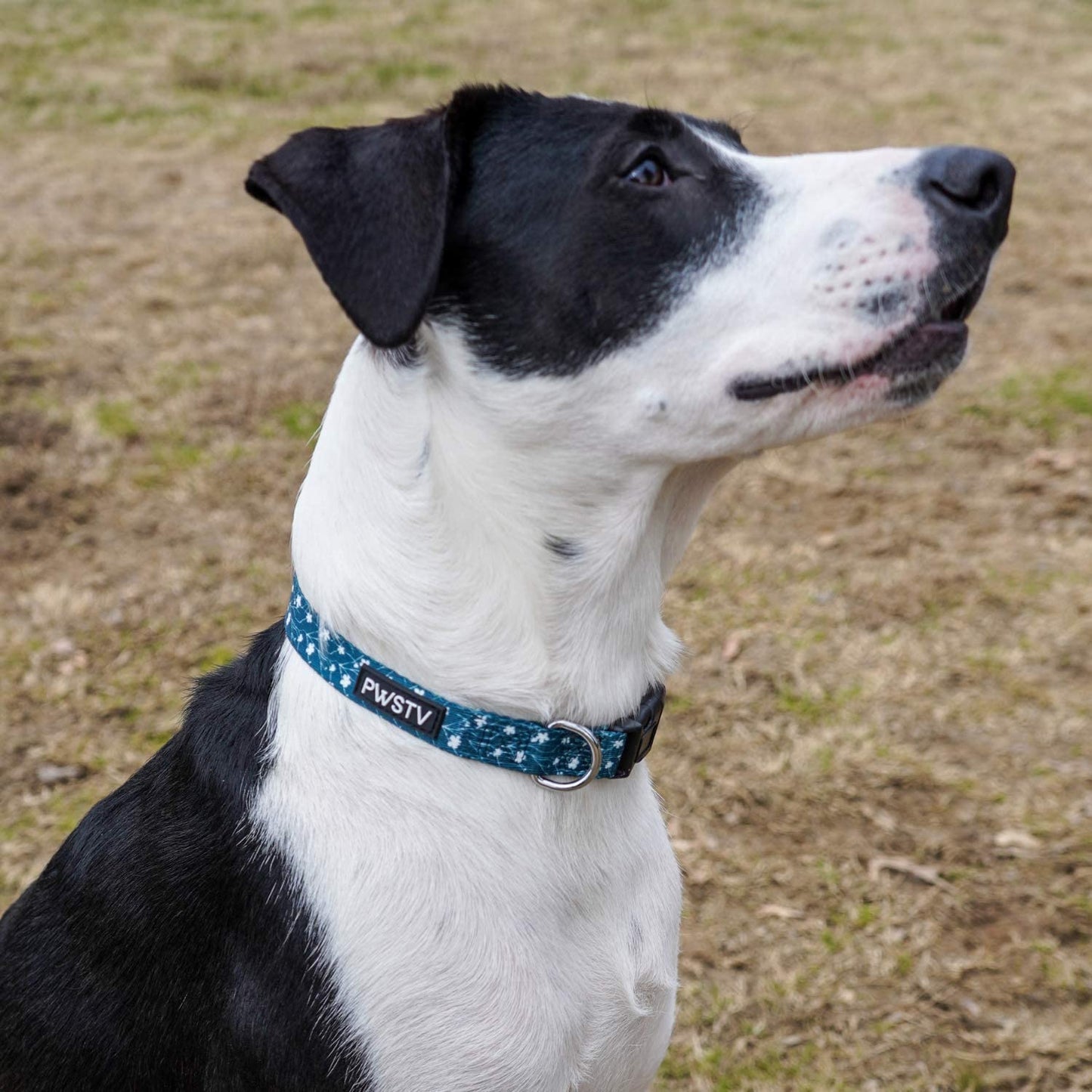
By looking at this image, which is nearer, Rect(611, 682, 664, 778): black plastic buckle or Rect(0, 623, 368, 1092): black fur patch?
Rect(0, 623, 368, 1092): black fur patch

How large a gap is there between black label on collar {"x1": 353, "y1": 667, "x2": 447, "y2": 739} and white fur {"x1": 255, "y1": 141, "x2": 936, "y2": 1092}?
1.2 inches

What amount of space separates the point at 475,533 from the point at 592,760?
401 mm

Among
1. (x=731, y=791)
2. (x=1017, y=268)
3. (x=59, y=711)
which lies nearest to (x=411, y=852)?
(x=731, y=791)

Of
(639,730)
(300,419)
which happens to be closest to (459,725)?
(639,730)

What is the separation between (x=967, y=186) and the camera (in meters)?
1.91

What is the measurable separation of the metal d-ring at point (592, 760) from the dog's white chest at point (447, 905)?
3 centimetres

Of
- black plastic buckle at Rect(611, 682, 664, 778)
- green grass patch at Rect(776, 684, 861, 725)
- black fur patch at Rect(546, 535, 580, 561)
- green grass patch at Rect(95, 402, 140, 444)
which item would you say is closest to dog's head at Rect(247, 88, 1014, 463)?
black fur patch at Rect(546, 535, 580, 561)

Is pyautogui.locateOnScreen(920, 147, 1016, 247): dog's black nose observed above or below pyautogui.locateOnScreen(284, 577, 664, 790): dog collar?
above

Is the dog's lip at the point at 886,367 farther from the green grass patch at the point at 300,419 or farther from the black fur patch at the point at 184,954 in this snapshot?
the green grass patch at the point at 300,419

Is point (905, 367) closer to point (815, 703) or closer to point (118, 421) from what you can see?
point (815, 703)

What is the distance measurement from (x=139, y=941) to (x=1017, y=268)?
21.6ft

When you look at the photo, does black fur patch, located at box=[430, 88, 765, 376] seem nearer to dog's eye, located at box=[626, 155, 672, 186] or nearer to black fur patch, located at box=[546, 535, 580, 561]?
dog's eye, located at box=[626, 155, 672, 186]

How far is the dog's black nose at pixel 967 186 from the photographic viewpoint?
6.26 ft

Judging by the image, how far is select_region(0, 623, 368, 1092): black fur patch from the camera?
1.98 meters
